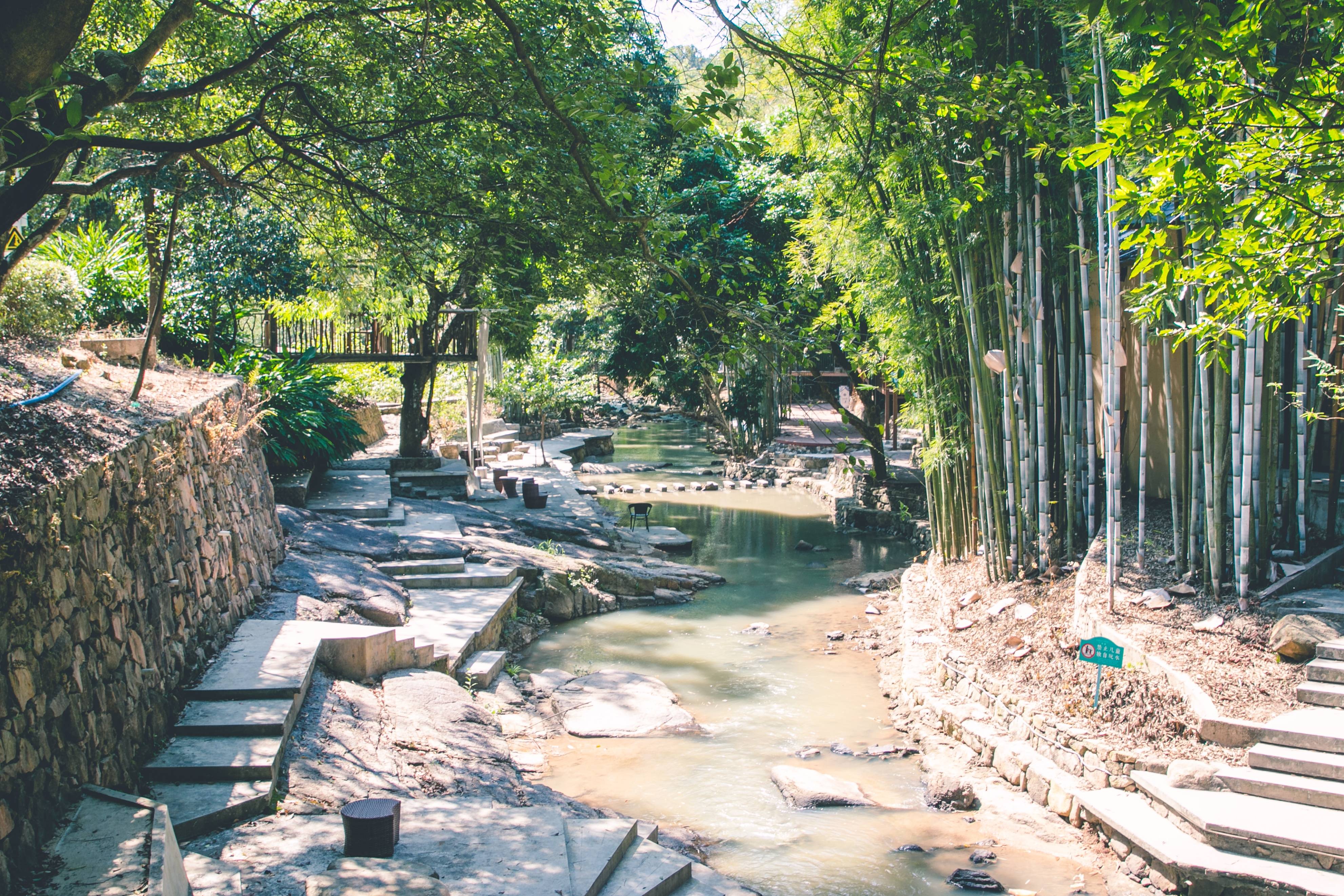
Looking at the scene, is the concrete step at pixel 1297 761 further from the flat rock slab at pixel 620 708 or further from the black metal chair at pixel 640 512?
the black metal chair at pixel 640 512

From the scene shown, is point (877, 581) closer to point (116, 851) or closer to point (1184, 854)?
point (1184, 854)

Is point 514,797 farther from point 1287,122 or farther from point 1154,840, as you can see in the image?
point 1287,122

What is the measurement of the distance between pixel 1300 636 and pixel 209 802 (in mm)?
4845

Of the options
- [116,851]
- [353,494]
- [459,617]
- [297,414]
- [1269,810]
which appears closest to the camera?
[116,851]

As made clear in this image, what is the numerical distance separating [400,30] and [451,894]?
14.4 ft

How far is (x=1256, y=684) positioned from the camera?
4.36 m

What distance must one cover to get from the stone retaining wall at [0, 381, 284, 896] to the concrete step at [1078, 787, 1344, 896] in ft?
13.0

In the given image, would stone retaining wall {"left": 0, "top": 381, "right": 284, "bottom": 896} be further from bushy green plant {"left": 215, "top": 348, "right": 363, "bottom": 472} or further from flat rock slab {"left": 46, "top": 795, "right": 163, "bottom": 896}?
bushy green plant {"left": 215, "top": 348, "right": 363, "bottom": 472}

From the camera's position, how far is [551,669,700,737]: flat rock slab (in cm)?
597

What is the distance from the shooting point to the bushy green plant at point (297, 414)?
9.17 m

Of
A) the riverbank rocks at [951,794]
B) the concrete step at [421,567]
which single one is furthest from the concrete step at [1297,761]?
the concrete step at [421,567]

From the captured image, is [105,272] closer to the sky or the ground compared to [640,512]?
closer to the sky

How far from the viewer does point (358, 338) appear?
1451cm

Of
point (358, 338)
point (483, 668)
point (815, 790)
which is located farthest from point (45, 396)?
point (358, 338)
